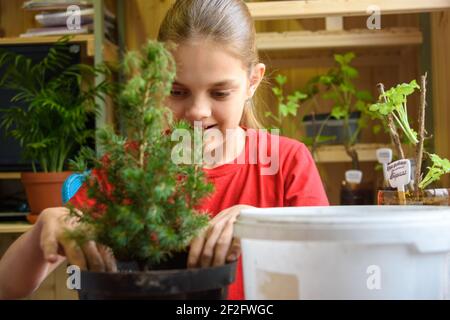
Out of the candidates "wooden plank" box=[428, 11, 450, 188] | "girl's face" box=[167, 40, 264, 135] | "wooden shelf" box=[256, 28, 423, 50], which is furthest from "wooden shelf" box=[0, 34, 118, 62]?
"girl's face" box=[167, 40, 264, 135]

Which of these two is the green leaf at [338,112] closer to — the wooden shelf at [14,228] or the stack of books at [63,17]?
the stack of books at [63,17]

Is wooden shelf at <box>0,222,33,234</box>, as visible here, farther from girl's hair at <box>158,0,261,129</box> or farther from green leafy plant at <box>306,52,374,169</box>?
girl's hair at <box>158,0,261,129</box>

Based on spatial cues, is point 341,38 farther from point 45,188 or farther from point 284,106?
point 45,188

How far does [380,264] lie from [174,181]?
180 millimetres

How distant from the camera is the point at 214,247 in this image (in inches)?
23.4

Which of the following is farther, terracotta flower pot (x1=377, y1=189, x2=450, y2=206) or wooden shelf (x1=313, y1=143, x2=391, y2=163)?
wooden shelf (x1=313, y1=143, x2=391, y2=163)

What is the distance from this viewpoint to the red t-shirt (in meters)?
1.25

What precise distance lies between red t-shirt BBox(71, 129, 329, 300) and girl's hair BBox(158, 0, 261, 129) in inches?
7.0

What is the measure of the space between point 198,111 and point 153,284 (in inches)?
20.5

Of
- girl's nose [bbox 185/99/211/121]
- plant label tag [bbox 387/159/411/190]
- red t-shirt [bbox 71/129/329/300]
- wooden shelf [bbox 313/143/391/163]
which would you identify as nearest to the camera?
girl's nose [bbox 185/99/211/121]

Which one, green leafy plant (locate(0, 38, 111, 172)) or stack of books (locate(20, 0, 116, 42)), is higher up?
stack of books (locate(20, 0, 116, 42))

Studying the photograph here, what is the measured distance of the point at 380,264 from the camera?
53 cm

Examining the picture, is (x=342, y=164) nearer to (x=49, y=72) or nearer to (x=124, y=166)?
(x=49, y=72)

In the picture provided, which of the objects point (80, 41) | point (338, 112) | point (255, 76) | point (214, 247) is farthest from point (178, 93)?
point (80, 41)
